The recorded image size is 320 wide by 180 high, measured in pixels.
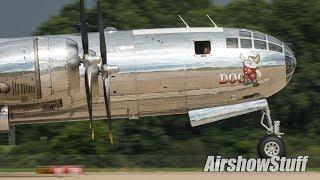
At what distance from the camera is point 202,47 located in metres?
30.7

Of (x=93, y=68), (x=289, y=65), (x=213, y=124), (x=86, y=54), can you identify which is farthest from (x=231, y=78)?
(x=213, y=124)

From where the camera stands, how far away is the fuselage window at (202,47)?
100 feet

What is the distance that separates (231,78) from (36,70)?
6.83 metres

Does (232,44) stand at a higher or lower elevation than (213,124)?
higher

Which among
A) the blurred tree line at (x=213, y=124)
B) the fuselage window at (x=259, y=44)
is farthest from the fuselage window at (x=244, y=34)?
the blurred tree line at (x=213, y=124)

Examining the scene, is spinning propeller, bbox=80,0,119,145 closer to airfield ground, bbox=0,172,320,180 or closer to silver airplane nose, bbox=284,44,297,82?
airfield ground, bbox=0,172,320,180

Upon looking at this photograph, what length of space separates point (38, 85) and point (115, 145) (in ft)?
40.9

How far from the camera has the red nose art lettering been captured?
100ft

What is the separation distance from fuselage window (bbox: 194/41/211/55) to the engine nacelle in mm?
4411

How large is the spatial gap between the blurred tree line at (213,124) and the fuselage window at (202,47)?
17.9ft

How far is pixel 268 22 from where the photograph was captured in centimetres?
4847

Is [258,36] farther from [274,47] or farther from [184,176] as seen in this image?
[184,176]

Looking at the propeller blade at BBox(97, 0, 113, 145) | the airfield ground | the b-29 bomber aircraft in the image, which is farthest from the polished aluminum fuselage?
the airfield ground

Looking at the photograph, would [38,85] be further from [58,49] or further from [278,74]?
[278,74]
